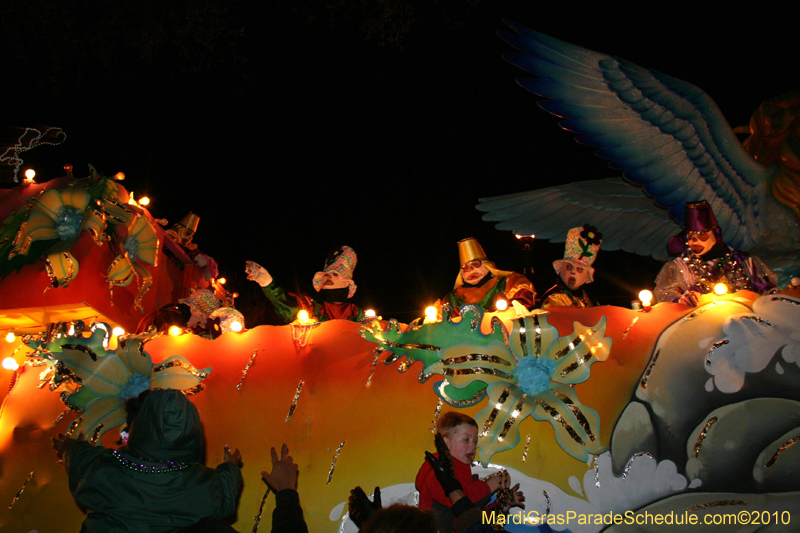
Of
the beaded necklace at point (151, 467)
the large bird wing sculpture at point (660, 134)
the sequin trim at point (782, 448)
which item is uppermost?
the large bird wing sculpture at point (660, 134)

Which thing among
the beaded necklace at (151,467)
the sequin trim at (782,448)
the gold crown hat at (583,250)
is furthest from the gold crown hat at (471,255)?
the beaded necklace at (151,467)

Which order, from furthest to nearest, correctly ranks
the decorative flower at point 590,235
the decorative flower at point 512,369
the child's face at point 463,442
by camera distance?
the decorative flower at point 590,235 < the decorative flower at point 512,369 < the child's face at point 463,442

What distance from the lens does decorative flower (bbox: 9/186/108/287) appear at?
388cm

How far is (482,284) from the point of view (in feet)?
14.9

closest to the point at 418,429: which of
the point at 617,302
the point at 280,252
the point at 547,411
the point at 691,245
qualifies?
the point at 547,411

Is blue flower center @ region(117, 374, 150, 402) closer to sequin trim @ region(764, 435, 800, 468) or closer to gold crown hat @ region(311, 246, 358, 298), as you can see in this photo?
gold crown hat @ region(311, 246, 358, 298)

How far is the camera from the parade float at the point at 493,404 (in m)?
2.97

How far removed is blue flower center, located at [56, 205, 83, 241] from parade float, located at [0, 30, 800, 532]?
71 cm

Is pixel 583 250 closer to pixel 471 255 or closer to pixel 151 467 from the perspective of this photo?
pixel 471 255

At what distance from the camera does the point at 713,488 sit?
2.94 metres

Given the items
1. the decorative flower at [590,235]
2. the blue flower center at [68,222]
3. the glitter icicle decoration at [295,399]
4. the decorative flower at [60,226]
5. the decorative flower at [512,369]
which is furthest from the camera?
the decorative flower at [590,235]

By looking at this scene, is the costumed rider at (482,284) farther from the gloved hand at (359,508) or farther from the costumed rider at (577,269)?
the gloved hand at (359,508)

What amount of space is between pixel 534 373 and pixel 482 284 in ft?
4.65

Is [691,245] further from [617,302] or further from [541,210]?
[617,302]
